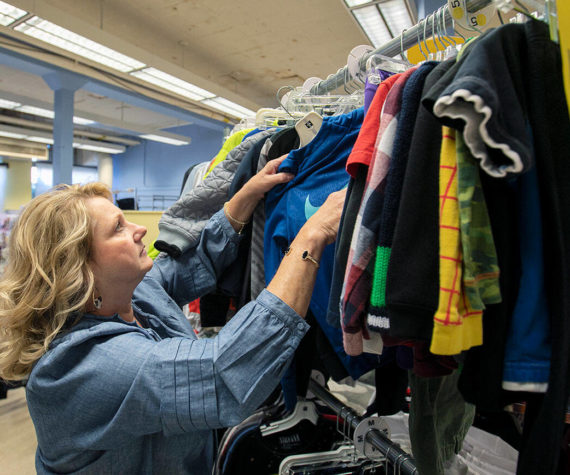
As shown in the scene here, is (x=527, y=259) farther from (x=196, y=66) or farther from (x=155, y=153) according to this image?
(x=155, y=153)

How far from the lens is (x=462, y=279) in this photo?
1.72 ft

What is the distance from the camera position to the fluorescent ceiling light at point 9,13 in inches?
125

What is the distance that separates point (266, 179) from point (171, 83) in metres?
4.51

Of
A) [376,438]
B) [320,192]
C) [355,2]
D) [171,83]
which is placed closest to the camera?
[320,192]

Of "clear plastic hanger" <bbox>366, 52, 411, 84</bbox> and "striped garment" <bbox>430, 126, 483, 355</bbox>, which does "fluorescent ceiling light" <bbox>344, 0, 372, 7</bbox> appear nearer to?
"clear plastic hanger" <bbox>366, 52, 411, 84</bbox>

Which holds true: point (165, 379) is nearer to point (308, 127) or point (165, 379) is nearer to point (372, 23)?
point (308, 127)

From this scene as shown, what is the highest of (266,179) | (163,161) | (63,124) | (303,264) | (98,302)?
(163,161)

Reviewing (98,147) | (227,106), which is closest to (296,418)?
(227,106)

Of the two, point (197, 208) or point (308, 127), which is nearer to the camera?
point (308, 127)

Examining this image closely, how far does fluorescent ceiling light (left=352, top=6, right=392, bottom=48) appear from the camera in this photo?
3.18 meters

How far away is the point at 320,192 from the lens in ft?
3.48

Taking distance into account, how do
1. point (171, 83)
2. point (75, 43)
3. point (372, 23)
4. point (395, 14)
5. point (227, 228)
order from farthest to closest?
point (171, 83)
point (75, 43)
point (372, 23)
point (395, 14)
point (227, 228)

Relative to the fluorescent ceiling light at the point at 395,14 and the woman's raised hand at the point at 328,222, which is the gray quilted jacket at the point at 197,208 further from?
the fluorescent ceiling light at the point at 395,14

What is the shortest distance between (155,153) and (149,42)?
23.8 feet
